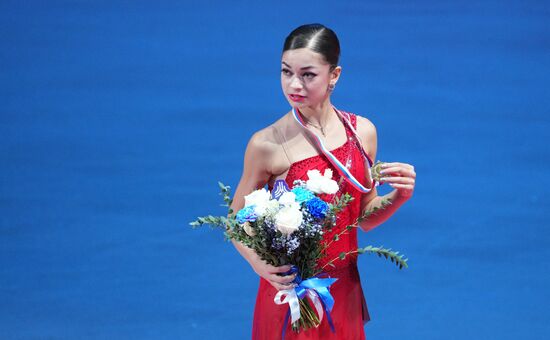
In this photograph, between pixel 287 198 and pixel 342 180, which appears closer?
pixel 287 198

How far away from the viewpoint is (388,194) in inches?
145

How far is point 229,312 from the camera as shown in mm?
5816

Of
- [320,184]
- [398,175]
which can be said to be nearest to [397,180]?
[398,175]

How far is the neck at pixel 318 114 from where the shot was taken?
3537mm

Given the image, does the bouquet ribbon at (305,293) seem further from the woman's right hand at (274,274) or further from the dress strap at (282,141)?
the dress strap at (282,141)

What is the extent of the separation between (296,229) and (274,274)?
0.20 m

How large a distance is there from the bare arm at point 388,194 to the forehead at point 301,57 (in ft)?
1.19

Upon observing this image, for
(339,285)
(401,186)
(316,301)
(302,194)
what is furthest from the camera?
(339,285)

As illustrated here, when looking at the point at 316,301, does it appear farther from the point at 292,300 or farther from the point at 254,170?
the point at 254,170

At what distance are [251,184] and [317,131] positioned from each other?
0.28 metres

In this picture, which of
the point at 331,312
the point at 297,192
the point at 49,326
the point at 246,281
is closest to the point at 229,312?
the point at 246,281

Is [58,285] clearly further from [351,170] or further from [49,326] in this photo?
[351,170]

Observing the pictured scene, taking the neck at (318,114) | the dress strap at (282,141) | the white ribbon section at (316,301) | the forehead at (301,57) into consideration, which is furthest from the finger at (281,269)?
the forehead at (301,57)

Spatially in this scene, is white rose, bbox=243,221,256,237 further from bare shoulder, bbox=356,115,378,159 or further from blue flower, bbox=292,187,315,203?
bare shoulder, bbox=356,115,378,159
